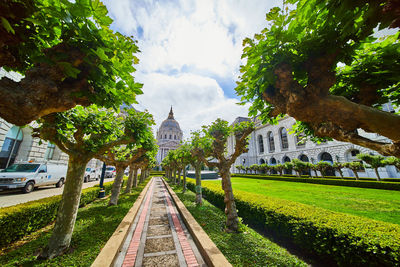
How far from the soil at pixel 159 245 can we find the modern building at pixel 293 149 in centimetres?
1853

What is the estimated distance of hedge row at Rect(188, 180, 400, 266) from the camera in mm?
3344

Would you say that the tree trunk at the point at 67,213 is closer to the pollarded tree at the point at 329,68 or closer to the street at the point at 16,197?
the pollarded tree at the point at 329,68

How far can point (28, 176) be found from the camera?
12.6 m

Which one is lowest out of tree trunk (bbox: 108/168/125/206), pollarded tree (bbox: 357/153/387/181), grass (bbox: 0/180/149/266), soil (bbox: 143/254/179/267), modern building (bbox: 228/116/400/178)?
soil (bbox: 143/254/179/267)

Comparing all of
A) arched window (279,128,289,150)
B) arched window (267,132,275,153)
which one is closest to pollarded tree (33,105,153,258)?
arched window (279,128,289,150)

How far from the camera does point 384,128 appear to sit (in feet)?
6.51

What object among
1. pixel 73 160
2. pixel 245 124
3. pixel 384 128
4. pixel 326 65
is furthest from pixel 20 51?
pixel 245 124

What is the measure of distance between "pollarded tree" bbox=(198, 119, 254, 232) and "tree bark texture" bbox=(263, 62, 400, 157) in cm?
376

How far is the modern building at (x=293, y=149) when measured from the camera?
24441 mm

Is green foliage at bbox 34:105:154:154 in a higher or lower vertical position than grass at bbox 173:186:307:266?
higher

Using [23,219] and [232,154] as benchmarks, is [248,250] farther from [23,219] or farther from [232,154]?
[23,219]

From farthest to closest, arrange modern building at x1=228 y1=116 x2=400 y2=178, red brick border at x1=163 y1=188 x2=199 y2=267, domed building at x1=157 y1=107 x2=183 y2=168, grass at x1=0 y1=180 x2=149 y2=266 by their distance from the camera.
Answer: domed building at x1=157 y1=107 x2=183 y2=168
modern building at x1=228 y1=116 x2=400 y2=178
red brick border at x1=163 y1=188 x2=199 y2=267
grass at x1=0 y1=180 x2=149 y2=266

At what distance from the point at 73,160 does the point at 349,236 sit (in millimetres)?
7944

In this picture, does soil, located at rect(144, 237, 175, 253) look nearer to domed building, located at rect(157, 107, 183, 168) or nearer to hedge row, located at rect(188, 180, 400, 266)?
hedge row, located at rect(188, 180, 400, 266)
